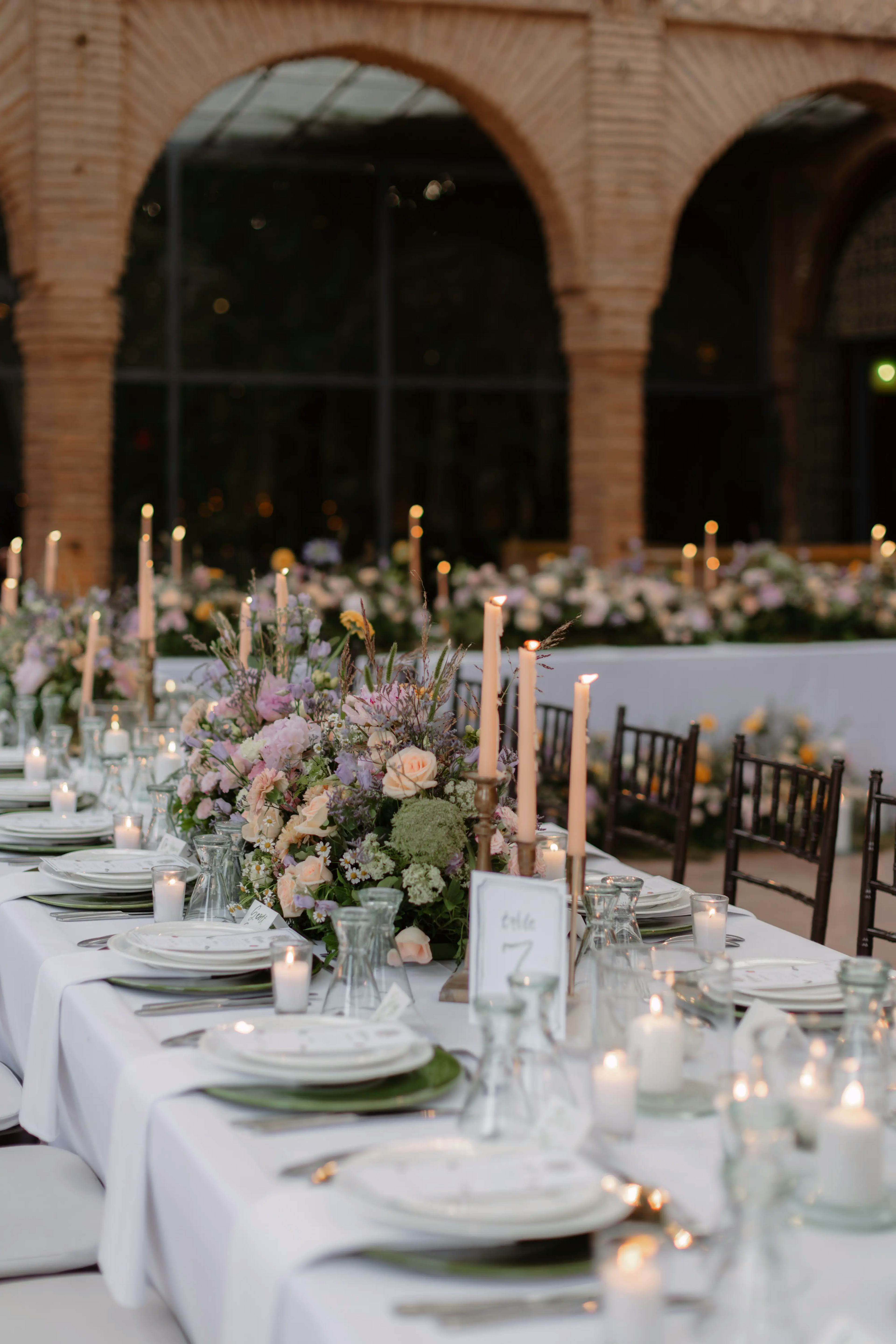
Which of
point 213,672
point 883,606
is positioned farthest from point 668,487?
point 213,672

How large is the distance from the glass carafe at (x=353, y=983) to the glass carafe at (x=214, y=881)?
542 millimetres

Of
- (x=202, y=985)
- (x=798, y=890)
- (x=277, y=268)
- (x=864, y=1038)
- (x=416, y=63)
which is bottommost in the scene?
(x=798, y=890)

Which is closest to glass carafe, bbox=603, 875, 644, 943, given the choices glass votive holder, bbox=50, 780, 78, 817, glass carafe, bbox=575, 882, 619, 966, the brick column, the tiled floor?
glass carafe, bbox=575, 882, 619, 966

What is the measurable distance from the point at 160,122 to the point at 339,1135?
7878mm

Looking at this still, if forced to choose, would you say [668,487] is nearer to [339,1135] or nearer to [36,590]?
[36,590]

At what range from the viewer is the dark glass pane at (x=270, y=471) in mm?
11992

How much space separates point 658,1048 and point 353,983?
1.26 ft

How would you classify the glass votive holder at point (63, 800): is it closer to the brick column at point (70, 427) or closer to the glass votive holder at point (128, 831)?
the glass votive holder at point (128, 831)

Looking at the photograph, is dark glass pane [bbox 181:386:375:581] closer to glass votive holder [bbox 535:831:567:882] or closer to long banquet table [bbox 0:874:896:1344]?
glass votive holder [bbox 535:831:567:882]

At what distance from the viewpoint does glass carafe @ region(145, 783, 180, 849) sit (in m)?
2.83

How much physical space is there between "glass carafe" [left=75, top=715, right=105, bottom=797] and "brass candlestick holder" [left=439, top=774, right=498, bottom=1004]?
1618 mm

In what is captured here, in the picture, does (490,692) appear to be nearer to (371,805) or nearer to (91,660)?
(371,805)

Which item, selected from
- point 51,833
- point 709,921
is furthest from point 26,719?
point 709,921

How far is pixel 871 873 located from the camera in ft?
9.30
